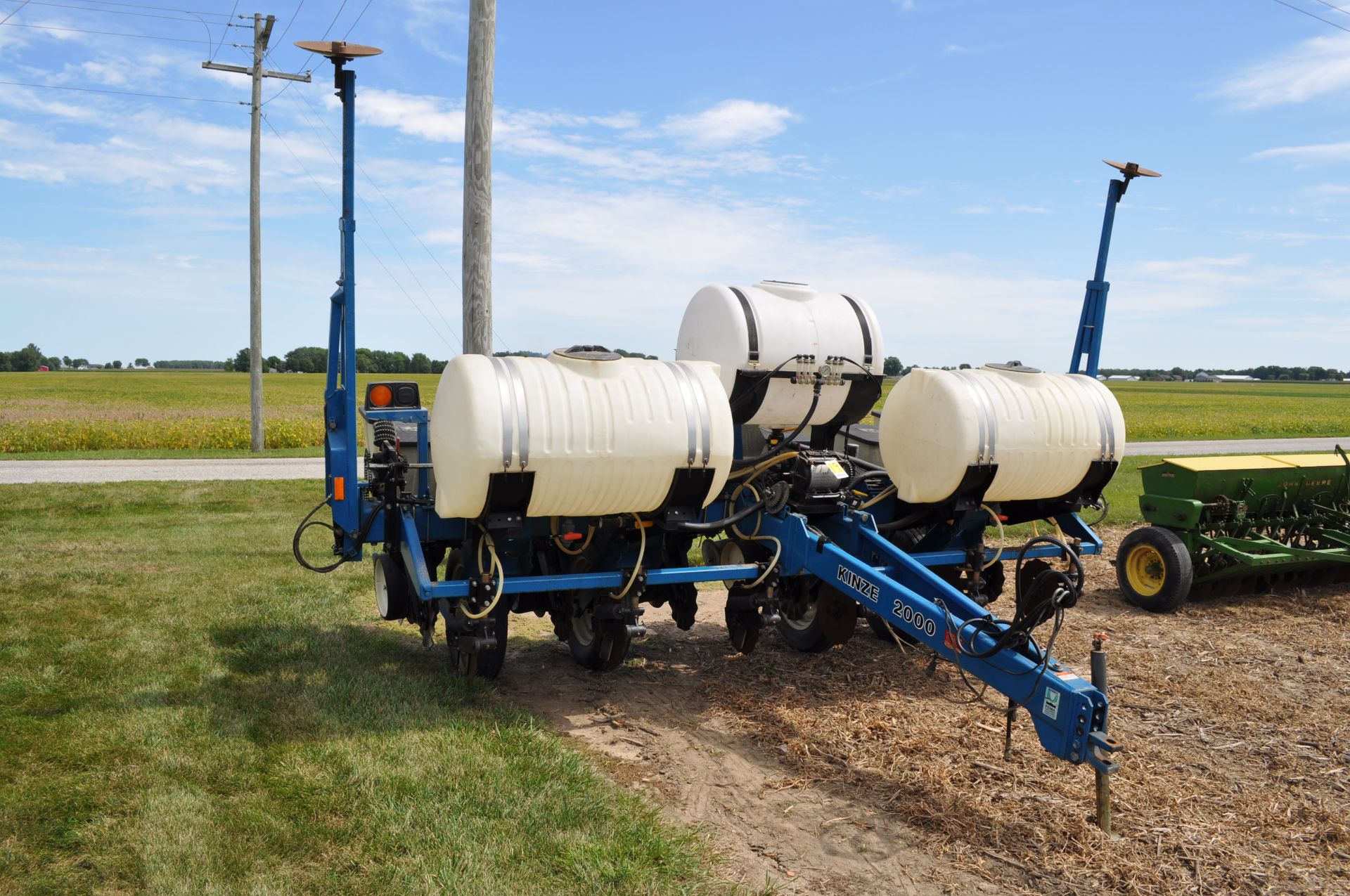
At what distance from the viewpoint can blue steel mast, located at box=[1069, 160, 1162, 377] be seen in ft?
24.8

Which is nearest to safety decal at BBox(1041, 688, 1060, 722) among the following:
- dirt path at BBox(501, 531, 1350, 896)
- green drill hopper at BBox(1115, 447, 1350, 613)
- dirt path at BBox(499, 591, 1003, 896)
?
dirt path at BBox(501, 531, 1350, 896)

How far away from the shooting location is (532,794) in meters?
4.63

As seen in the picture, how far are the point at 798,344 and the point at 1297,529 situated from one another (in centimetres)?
607

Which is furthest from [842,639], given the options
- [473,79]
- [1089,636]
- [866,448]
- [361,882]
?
[473,79]

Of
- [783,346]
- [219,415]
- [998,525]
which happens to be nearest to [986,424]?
[998,525]

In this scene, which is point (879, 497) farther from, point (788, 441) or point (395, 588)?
point (395, 588)

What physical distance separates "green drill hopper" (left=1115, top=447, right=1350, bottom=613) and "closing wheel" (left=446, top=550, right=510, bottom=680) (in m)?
5.77

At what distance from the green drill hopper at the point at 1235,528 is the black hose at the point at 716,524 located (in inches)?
173

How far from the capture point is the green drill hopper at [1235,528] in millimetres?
8719

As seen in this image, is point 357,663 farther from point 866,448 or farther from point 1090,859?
point 1090,859

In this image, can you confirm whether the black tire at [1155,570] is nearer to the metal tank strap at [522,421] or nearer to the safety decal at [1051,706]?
the safety decal at [1051,706]

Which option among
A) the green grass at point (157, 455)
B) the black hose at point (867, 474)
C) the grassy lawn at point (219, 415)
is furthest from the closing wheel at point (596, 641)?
the green grass at point (157, 455)

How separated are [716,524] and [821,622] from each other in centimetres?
136

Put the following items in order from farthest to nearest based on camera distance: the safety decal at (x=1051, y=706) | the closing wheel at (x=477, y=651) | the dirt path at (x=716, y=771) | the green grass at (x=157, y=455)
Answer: the green grass at (x=157, y=455) < the closing wheel at (x=477, y=651) < the safety decal at (x=1051, y=706) < the dirt path at (x=716, y=771)
